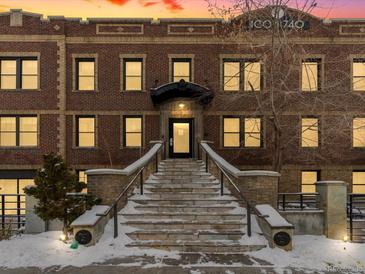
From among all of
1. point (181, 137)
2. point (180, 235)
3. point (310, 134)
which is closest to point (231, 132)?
point (181, 137)

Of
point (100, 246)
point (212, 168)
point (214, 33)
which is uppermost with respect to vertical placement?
point (214, 33)

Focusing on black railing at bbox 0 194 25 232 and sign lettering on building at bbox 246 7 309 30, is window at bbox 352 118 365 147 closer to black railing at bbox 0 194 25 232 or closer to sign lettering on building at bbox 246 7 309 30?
sign lettering on building at bbox 246 7 309 30

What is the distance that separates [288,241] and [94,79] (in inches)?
613

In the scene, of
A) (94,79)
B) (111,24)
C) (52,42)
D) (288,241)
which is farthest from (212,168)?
(52,42)

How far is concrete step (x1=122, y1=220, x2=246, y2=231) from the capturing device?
9281 millimetres

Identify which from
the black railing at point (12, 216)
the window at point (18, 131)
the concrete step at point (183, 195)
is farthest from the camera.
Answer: the window at point (18, 131)

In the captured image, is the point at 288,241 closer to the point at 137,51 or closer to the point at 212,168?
the point at 212,168

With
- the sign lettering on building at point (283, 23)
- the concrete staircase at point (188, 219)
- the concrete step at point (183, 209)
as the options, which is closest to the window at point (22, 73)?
the concrete staircase at point (188, 219)

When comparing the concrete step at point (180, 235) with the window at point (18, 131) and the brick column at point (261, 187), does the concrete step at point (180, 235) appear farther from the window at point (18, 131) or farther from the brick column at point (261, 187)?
the window at point (18, 131)

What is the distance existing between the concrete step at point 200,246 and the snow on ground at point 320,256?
26 centimetres

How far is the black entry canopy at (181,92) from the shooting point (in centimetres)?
1748

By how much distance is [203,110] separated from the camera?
1975cm

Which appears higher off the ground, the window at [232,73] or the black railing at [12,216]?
the window at [232,73]

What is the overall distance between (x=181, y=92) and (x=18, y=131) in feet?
33.4
